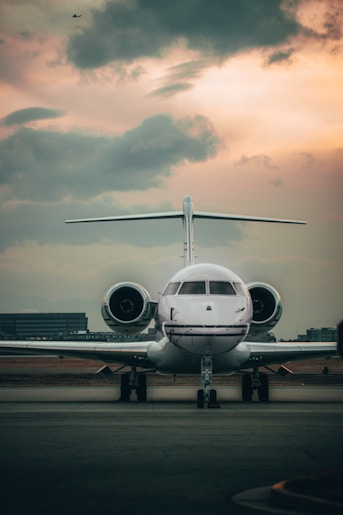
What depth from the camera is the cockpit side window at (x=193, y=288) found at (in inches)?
853

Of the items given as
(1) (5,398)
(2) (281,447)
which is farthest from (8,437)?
(1) (5,398)

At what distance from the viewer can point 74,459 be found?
10539 mm

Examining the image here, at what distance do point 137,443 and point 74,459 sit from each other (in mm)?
1999

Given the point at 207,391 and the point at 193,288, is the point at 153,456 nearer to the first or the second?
the point at 207,391

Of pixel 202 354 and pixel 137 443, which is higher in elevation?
pixel 202 354

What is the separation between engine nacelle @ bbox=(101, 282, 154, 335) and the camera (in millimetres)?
25078

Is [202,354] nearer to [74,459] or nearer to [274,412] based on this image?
[274,412]

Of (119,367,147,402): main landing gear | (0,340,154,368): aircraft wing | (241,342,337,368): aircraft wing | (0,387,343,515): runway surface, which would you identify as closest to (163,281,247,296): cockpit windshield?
(241,342,337,368): aircraft wing

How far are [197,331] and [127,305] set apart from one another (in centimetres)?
495

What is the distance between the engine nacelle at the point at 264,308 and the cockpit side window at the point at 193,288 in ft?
11.4

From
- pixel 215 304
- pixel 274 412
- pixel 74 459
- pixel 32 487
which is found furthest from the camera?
pixel 215 304

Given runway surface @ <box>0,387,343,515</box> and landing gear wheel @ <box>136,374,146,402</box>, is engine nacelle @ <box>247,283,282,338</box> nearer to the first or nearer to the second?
landing gear wheel @ <box>136,374,146,402</box>

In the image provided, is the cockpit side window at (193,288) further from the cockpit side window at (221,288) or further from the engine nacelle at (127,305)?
the engine nacelle at (127,305)

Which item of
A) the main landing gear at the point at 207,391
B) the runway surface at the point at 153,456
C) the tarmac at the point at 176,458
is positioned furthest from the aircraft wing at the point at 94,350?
the runway surface at the point at 153,456
